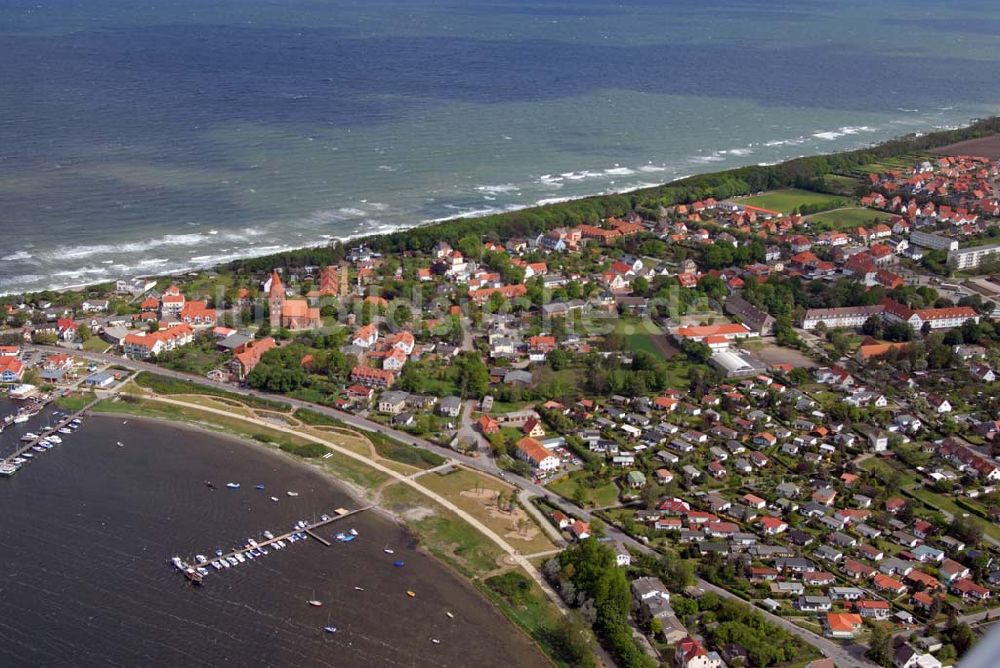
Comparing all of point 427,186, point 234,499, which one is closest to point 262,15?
point 427,186

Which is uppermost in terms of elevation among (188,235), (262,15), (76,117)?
(262,15)

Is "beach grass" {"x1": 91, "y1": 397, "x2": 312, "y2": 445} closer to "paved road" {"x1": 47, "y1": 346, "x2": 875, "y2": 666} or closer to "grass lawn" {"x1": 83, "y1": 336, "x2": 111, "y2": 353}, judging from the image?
"paved road" {"x1": 47, "y1": 346, "x2": 875, "y2": 666}

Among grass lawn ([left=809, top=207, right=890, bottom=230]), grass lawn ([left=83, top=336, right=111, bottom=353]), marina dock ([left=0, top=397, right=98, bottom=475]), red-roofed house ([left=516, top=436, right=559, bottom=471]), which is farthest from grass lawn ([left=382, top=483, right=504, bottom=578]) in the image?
grass lawn ([left=809, top=207, right=890, bottom=230])

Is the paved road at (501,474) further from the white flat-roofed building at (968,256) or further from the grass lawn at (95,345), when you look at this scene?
the white flat-roofed building at (968,256)

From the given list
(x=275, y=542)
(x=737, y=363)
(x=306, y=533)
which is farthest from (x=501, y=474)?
(x=737, y=363)

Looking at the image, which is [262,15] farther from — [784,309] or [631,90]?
[784,309]

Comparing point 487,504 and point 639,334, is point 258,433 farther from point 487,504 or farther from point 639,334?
point 639,334
